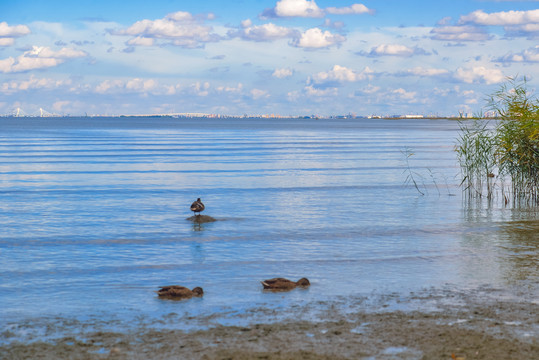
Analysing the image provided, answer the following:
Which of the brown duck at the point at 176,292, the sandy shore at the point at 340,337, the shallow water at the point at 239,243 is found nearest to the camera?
the sandy shore at the point at 340,337

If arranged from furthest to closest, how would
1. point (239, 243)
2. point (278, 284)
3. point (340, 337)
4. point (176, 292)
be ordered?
1. point (239, 243)
2. point (278, 284)
3. point (176, 292)
4. point (340, 337)

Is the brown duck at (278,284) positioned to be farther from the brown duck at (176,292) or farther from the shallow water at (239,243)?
the brown duck at (176,292)

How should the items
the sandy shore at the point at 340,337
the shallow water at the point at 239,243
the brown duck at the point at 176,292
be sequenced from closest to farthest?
the sandy shore at the point at 340,337, the brown duck at the point at 176,292, the shallow water at the point at 239,243

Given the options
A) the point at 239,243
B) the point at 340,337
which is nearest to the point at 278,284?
the point at 340,337

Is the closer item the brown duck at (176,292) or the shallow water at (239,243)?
the brown duck at (176,292)

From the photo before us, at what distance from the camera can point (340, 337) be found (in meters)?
9.77

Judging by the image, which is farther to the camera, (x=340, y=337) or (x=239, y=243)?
(x=239, y=243)

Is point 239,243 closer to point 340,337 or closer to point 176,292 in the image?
point 176,292

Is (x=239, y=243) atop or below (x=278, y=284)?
below

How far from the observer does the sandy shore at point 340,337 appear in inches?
354

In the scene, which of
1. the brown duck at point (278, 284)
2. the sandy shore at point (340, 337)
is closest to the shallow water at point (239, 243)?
the brown duck at point (278, 284)

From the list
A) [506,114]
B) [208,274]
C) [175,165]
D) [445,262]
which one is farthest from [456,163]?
[208,274]

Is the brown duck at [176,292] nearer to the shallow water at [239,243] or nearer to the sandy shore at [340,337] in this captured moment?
the shallow water at [239,243]

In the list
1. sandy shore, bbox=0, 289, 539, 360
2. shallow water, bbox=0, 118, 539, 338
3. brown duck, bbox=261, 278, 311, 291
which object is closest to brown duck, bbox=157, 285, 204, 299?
shallow water, bbox=0, 118, 539, 338
